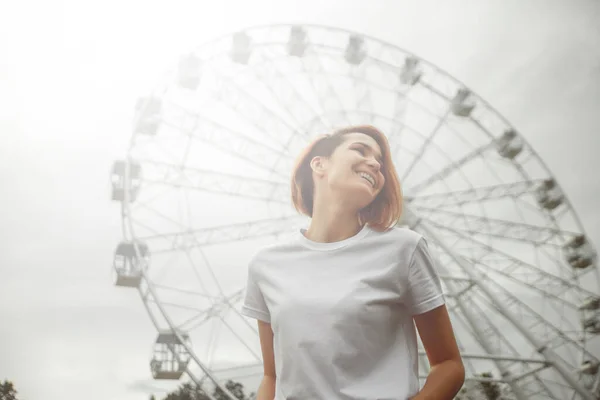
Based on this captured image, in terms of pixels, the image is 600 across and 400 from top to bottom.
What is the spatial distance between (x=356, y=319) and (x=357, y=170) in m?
0.76

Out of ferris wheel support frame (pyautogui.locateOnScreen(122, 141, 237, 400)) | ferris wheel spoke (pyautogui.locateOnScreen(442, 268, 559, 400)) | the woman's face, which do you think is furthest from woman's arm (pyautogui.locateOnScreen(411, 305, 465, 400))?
ferris wheel support frame (pyautogui.locateOnScreen(122, 141, 237, 400))

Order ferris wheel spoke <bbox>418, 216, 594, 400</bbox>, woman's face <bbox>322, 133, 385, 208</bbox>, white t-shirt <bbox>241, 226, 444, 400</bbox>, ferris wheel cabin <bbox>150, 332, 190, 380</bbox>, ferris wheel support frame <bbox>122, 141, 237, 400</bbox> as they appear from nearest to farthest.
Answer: white t-shirt <bbox>241, 226, 444, 400</bbox>, woman's face <bbox>322, 133, 385, 208</bbox>, ferris wheel spoke <bbox>418, 216, 594, 400</bbox>, ferris wheel support frame <bbox>122, 141, 237, 400</bbox>, ferris wheel cabin <bbox>150, 332, 190, 380</bbox>

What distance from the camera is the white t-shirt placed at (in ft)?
6.32

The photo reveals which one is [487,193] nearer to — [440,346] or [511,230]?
[511,230]

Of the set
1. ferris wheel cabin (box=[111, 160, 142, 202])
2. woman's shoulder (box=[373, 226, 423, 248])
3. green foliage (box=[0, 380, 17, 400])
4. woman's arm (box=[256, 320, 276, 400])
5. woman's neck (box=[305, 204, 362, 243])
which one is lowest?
green foliage (box=[0, 380, 17, 400])

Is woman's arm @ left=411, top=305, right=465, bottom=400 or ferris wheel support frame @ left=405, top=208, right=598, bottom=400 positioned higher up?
woman's arm @ left=411, top=305, right=465, bottom=400

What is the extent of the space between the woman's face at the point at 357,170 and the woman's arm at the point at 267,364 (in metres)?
0.65

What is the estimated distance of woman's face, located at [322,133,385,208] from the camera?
245 cm

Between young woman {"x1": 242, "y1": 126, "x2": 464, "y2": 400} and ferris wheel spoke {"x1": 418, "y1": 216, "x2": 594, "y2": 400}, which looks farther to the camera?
ferris wheel spoke {"x1": 418, "y1": 216, "x2": 594, "y2": 400}

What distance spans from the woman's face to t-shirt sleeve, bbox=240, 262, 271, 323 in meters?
0.51

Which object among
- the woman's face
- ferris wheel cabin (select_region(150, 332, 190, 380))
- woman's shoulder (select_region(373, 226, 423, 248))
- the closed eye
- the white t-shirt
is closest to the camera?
the white t-shirt

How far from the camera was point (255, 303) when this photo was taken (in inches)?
91.7

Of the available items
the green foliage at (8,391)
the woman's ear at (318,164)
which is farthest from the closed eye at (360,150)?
the green foliage at (8,391)

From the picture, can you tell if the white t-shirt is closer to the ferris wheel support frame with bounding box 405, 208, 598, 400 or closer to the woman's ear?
the woman's ear
